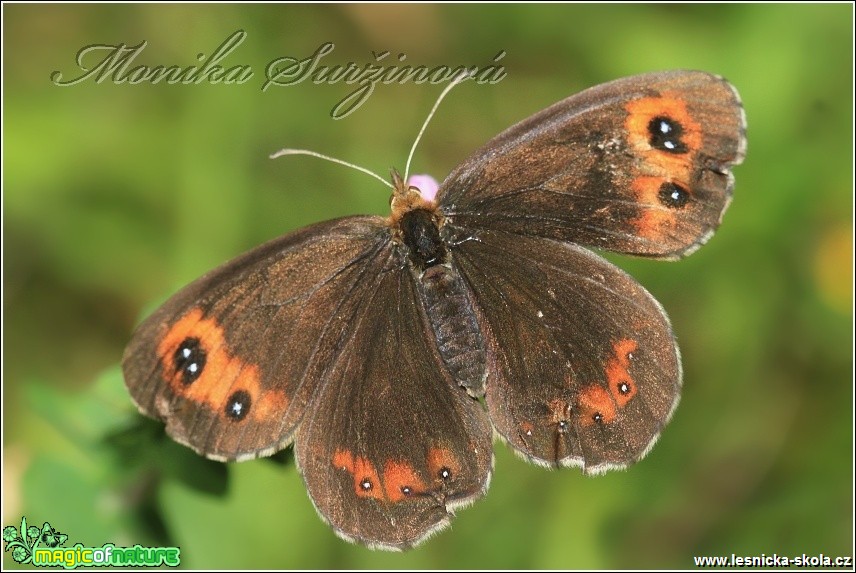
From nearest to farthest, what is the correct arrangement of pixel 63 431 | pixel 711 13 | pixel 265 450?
pixel 265 450 < pixel 63 431 < pixel 711 13

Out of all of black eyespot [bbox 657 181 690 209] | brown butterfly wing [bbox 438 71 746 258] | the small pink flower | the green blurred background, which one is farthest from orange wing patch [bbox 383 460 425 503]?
the green blurred background

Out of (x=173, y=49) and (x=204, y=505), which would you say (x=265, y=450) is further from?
(x=173, y=49)

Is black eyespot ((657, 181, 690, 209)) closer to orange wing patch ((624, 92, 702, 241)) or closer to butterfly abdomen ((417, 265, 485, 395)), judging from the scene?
orange wing patch ((624, 92, 702, 241))

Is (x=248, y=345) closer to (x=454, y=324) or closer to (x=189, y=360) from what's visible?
(x=189, y=360)

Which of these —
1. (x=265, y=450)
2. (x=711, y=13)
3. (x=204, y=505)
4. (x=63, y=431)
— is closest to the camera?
(x=265, y=450)

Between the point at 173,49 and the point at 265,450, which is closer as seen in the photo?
the point at 265,450

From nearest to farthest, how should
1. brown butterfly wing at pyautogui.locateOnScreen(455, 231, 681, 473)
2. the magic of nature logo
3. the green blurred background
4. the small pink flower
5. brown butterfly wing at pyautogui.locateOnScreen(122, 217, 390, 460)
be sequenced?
brown butterfly wing at pyautogui.locateOnScreen(122, 217, 390, 460) → brown butterfly wing at pyautogui.locateOnScreen(455, 231, 681, 473) → the small pink flower → the magic of nature logo → the green blurred background

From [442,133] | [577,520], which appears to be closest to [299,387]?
[577,520]
